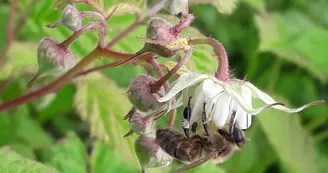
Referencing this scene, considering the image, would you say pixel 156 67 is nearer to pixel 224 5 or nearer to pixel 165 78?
pixel 165 78

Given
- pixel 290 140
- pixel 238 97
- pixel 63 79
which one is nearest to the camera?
pixel 238 97

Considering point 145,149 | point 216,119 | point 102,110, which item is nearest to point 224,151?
point 216,119

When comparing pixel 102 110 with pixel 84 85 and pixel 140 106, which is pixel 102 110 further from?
pixel 140 106

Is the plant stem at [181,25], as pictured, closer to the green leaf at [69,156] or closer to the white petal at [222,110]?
the white petal at [222,110]

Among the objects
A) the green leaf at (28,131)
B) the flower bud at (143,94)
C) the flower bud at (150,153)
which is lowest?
the green leaf at (28,131)

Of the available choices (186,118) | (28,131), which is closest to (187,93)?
(186,118)

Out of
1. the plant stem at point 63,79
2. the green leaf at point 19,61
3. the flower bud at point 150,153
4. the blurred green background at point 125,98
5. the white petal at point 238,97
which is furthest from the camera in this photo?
the green leaf at point 19,61

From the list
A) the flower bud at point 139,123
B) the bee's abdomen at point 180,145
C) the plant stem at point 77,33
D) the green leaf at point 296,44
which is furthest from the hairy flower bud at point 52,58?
the green leaf at point 296,44
